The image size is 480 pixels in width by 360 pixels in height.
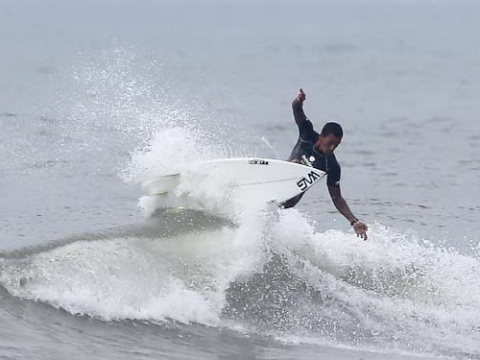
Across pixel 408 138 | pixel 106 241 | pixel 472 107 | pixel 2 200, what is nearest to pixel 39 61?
pixel 472 107

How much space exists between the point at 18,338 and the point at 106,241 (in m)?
2.21

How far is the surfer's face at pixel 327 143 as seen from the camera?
1395 centimetres

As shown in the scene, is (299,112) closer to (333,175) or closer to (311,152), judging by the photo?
(311,152)

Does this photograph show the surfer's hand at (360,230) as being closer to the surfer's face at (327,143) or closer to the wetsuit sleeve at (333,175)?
the wetsuit sleeve at (333,175)

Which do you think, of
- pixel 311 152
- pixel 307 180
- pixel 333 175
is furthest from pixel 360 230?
pixel 311 152

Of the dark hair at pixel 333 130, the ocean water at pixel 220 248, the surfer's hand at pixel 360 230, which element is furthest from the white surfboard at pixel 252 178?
the surfer's hand at pixel 360 230

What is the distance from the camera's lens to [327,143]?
14031 mm

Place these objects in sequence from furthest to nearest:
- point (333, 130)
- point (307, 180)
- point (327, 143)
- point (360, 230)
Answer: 1. point (307, 180)
2. point (327, 143)
3. point (333, 130)
4. point (360, 230)

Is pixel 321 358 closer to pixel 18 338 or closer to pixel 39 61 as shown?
pixel 18 338

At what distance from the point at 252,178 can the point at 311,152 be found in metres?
0.76

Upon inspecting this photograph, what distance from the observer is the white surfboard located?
14.2 meters

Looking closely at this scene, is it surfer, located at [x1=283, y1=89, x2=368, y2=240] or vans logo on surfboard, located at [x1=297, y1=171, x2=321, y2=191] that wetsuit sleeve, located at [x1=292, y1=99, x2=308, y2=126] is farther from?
vans logo on surfboard, located at [x1=297, y1=171, x2=321, y2=191]

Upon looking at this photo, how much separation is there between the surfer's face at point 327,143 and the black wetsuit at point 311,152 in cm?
5

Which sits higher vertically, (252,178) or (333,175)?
(333,175)
